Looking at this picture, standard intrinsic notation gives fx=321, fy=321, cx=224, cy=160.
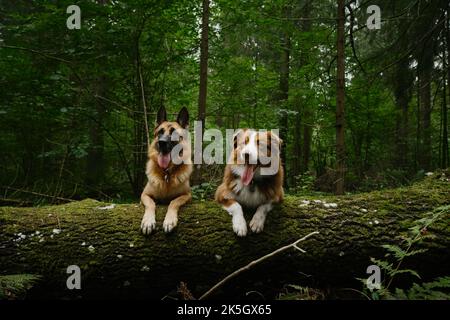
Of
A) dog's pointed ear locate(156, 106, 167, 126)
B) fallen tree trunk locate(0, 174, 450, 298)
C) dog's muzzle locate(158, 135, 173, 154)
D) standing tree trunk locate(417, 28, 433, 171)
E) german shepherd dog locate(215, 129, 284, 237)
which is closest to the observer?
fallen tree trunk locate(0, 174, 450, 298)

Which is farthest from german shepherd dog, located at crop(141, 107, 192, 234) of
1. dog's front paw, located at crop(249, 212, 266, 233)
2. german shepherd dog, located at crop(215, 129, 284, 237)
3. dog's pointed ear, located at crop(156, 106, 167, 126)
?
dog's front paw, located at crop(249, 212, 266, 233)

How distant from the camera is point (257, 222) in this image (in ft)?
11.5

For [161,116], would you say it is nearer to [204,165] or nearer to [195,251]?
[195,251]

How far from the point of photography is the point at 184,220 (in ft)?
12.0

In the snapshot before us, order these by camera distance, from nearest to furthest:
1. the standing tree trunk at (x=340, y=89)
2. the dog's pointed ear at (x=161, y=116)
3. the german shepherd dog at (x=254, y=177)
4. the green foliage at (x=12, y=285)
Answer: the green foliage at (x=12, y=285) → the german shepherd dog at (x=254, y=177) → the dog's pointed ear at (x=161, y=116) → the standing tree trunk at (x=340, y=89)

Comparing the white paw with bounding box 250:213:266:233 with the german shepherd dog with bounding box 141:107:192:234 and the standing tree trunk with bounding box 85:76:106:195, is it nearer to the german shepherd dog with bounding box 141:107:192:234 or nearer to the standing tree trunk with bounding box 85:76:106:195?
the german shepherd dog with bounding box 141:107:192:234

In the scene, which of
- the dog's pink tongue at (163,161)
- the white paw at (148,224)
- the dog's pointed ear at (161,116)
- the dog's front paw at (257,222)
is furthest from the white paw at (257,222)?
the dog's pointed ear at (161,116)

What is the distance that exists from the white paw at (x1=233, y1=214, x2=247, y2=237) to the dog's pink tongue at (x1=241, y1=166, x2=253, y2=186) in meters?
0.40

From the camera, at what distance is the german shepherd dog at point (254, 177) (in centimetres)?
370

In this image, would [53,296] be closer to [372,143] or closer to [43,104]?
[43,104]

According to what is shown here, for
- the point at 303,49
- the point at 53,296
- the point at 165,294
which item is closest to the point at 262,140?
the point at 165,294

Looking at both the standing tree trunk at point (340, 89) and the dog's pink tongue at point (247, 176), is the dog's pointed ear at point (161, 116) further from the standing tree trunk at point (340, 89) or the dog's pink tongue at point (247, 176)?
the standing tree trunk at point (340, 89)

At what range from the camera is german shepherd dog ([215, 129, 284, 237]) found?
3701 mm
